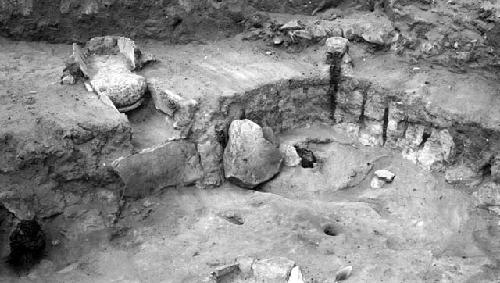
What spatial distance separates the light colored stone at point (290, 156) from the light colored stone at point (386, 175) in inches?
41.1

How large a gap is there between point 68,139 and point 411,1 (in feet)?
17.4

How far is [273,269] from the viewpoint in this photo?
6.26 m

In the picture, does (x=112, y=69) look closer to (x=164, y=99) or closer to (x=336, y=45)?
(x=164, y=99)

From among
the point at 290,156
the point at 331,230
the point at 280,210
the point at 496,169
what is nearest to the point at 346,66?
the point at 290,156

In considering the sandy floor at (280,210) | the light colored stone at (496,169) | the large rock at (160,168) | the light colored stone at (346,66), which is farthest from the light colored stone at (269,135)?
the light colored stone at (496,169)

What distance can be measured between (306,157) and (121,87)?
2.58m

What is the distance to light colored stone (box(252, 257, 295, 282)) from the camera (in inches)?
245

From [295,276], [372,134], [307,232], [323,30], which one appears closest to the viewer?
[295,276]

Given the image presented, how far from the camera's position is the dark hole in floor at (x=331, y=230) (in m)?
7.04

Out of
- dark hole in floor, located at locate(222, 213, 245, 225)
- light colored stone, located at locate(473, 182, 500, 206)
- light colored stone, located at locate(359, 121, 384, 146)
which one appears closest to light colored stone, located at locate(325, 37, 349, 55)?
light colored stone, located at locate(359, 121, 384, 146)

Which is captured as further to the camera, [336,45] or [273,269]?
[336,45]

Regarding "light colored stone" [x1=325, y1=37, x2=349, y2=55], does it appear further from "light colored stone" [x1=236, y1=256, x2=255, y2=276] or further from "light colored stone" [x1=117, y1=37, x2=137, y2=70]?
"light colored stone" [x1=236, y1=256, x2=255, y2=276]

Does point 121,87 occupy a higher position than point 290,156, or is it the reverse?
point 121,87

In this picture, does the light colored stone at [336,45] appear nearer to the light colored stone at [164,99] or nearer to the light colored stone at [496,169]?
the light colored stone at [164,99]
